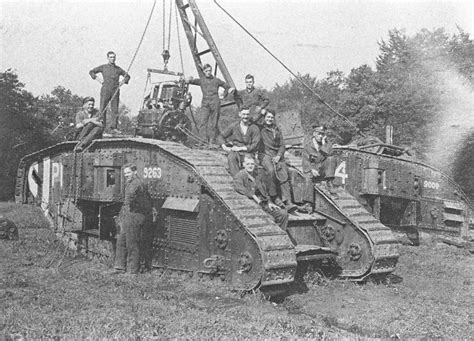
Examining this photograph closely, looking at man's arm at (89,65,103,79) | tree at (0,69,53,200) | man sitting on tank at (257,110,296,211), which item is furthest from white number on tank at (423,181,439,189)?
tree at (0,69,53,200)

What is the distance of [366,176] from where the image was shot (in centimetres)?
1435

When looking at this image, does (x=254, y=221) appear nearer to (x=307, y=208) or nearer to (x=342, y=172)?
(x=307, y=208)

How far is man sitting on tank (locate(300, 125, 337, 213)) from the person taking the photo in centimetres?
1038

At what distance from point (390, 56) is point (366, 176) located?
27.0m

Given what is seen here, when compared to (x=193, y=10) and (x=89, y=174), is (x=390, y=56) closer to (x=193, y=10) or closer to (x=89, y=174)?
(x=193, y=10)

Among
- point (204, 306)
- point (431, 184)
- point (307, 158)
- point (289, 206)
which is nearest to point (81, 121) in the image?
point (307, 158)

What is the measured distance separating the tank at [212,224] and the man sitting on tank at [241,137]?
0.30 metres

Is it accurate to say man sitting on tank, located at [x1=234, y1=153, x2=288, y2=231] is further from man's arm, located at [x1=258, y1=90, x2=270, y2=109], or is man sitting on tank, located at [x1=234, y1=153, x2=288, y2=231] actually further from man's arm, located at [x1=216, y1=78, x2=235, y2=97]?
man's arm, located at [x1=216, y1=78, x2=235, y2=97]

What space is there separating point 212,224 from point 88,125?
4.72 metres

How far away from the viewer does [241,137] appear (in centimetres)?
1020

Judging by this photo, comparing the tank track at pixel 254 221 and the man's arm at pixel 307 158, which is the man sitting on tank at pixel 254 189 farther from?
the man's arm at pixel 307 158

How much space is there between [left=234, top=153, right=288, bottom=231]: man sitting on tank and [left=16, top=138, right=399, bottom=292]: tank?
0.58 ft

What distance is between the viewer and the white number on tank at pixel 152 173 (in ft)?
33.0

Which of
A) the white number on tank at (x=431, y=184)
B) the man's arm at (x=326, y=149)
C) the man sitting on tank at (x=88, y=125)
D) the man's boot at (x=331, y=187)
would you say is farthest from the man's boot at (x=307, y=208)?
the white number on tank at (x=431, y=184)
